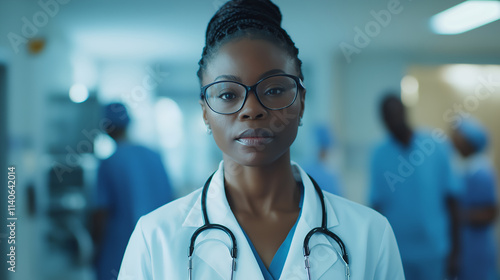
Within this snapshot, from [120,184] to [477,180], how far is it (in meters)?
1.80

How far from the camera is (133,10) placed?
252 cm

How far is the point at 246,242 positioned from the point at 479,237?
1897 mm

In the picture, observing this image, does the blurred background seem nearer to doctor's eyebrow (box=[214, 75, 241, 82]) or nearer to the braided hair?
the braided hair

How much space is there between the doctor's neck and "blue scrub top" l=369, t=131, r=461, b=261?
1006 millimetres

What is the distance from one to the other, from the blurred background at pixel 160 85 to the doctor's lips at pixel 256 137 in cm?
52

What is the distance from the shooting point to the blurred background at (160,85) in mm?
2016

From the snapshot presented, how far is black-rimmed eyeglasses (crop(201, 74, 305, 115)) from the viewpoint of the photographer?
59cm

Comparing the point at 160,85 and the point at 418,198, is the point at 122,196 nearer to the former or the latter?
the point at 418,198

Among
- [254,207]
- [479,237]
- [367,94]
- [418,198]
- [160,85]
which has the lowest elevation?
[479,237]

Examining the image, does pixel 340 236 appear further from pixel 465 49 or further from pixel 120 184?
pixel 465 49

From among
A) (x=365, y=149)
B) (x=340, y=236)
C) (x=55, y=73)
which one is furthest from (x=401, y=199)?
(x=365, y=149)

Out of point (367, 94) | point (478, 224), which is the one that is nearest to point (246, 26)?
point (478, 224)

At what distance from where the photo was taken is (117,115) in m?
1.78

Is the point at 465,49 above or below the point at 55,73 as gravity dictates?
above
